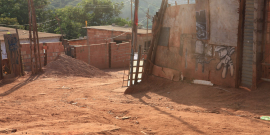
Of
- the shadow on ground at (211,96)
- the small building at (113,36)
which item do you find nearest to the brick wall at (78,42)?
the small building at (113,36)

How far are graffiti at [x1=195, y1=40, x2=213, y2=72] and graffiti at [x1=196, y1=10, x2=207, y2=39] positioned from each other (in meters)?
0.28

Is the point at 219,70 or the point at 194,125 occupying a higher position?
the point at 219,70

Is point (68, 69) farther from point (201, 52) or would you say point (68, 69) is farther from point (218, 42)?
point (218, 42)

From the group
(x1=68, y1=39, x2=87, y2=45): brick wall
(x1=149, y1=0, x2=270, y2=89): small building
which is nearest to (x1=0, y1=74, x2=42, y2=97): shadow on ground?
(x1=149, y1=0, x2=270, y2=89): small building

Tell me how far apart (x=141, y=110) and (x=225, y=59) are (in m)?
3.57

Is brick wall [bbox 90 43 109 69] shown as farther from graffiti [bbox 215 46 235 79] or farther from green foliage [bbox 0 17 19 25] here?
green foliage [bbox 0 17 19 25]

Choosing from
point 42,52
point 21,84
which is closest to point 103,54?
point 42,52

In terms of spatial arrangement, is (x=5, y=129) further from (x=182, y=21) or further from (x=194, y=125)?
(x=182, y=21)

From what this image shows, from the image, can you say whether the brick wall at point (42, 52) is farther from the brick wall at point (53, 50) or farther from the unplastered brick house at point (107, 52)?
the unplastered brick house at point (107, 52)

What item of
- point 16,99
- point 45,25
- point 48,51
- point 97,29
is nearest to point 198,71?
point 16,99

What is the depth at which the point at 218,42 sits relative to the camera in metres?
9.61

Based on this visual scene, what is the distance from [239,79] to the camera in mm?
9234

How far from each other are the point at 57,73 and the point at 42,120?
10.1m

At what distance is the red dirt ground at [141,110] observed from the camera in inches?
232
